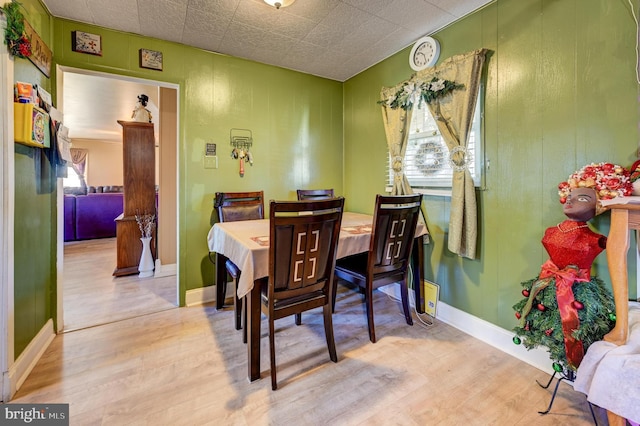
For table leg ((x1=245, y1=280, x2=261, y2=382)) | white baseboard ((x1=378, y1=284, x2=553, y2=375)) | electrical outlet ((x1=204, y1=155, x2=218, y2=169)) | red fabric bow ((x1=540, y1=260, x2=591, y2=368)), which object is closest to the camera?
red fabric bow ((x1=540, y1=260, x2=591, y2=368))

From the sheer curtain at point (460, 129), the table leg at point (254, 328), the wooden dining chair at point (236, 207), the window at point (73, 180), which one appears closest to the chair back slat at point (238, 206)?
the wooden dining chair at point (236, 207)

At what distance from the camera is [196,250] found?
2807 millimetres

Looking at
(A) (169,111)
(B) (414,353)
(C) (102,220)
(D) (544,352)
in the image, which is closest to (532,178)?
(D) (544,352)

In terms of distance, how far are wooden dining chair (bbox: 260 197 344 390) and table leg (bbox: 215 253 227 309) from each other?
0.99m

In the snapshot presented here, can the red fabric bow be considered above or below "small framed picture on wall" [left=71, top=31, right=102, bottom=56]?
below

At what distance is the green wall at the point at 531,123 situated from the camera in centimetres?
152

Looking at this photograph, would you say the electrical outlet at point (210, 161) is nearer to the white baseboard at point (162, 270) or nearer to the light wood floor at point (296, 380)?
the light wood floor at point (296, 380)

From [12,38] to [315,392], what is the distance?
2462 millimetres

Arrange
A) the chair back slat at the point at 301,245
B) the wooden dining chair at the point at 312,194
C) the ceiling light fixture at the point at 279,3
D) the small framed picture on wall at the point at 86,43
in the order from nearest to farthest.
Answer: the chair back slat at the point at 301,245 → the ceiling light fixture at the point at 279,3 → the small framed picture on wall at the point at 86,43 → the wooden dining chair at the point at 312,194

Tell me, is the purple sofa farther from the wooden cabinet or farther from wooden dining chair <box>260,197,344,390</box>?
wooden dining chair <box>260,197,344,390</box>

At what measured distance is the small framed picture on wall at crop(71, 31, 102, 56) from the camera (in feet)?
7.38

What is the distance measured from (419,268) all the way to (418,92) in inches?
60.1

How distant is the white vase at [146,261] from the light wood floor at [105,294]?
0.11 m

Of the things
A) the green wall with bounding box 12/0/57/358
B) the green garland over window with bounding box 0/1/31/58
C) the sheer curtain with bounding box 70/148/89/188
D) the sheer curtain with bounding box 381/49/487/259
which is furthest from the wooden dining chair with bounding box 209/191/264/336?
→ the sheer curtain with bounding box 70/148/89/188
